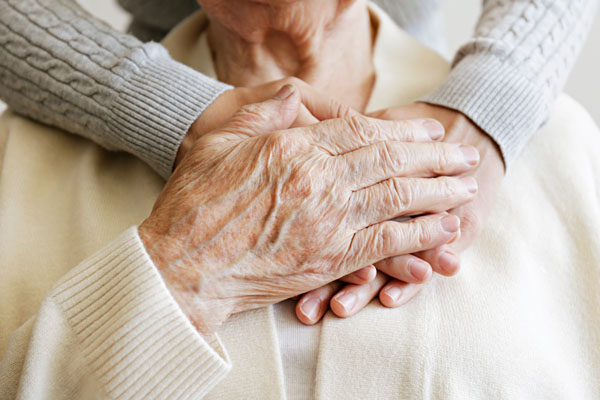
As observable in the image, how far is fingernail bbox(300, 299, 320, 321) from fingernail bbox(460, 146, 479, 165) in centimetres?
28

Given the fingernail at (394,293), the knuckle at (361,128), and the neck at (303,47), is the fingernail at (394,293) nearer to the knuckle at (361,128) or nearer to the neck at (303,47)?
the knuckle at (361,128)

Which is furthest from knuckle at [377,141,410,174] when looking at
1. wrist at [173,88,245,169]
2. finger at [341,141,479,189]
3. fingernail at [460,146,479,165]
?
wrist at [173,88,245,169]

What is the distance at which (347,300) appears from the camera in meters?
0.69

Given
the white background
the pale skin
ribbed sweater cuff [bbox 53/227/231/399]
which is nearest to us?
ribbed sweater cuff [bbox 53/227/231/399]

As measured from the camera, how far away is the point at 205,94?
82 centimetres

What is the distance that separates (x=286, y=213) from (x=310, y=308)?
13cm

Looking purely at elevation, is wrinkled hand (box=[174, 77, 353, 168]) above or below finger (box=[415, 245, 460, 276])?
above

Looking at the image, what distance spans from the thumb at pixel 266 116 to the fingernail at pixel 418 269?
25 centimetres

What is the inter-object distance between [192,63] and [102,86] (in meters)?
0.21

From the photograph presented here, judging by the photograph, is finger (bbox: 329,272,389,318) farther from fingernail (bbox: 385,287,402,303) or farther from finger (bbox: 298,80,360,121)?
finger (bbox: 298,80,360,121)

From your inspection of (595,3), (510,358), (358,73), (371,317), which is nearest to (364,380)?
(371,317)

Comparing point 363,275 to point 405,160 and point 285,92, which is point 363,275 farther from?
point 285,92

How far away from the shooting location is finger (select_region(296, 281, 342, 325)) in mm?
692

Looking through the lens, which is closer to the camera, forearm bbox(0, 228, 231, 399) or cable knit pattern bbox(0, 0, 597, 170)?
forearm bbox(0, 228, 231, 399)
